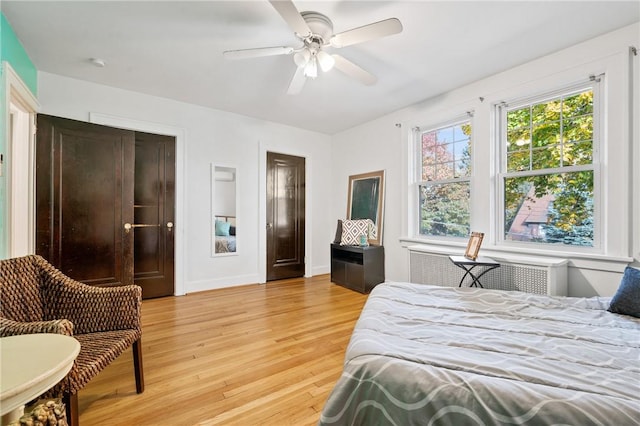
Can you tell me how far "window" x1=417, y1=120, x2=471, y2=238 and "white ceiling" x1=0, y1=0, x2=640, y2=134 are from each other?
580 mm

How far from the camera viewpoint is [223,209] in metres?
4.21

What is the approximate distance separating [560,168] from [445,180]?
117 cm

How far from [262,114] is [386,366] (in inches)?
158

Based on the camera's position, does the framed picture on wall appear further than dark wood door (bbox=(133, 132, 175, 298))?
Yes

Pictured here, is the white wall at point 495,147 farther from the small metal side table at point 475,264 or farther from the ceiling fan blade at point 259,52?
the ceiling fan blade at point 259,52

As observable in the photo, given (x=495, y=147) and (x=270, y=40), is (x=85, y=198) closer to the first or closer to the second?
(x=270, y=40)

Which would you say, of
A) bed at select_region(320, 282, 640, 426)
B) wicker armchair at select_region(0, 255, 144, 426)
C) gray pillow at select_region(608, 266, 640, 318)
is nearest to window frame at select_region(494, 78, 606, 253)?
gray pillow at select_region(608, 266, 640, 318)

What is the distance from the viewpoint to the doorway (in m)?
2.71

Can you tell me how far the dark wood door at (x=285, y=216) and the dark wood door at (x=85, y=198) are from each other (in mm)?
2032

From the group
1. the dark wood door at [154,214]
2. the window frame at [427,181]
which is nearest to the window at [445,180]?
the window frame at [427,181]

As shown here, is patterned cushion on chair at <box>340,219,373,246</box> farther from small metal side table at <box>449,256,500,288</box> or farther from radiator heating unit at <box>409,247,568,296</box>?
small metal side table at <box>449,256,500,288</box>

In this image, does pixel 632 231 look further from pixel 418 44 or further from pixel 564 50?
pixel 418 44

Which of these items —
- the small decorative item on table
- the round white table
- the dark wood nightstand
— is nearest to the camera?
the round white table

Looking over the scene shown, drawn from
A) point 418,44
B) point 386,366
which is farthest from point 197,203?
point 386,366
